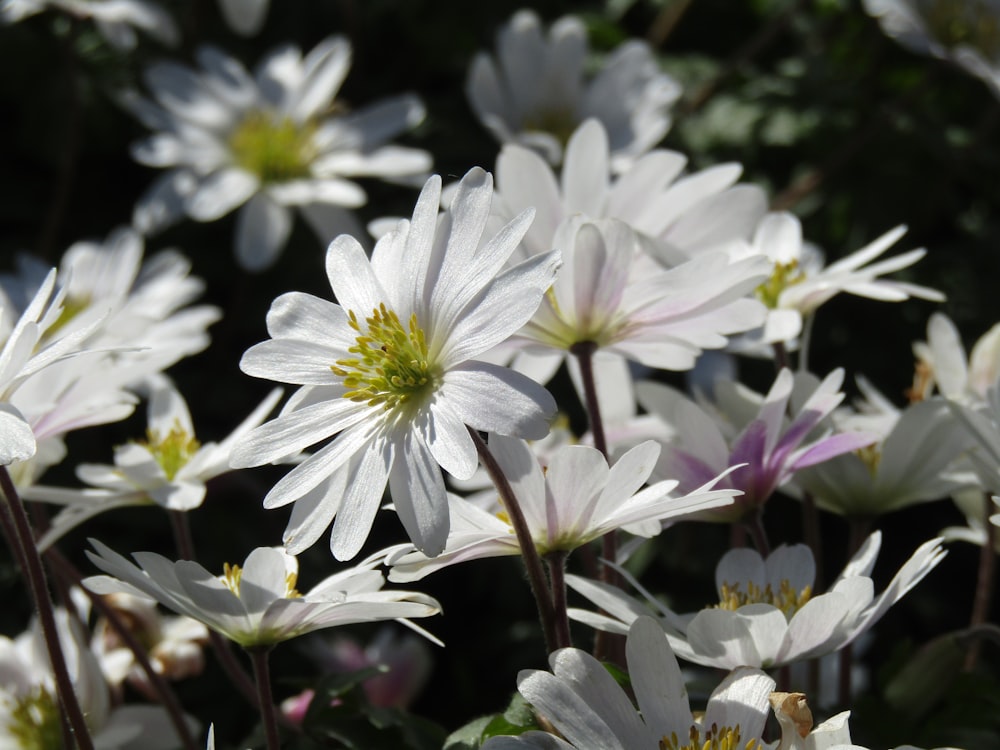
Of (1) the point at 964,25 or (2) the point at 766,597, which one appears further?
(1) the point at 964,25

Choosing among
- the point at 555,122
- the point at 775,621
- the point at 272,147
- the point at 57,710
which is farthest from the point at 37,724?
the point at 555,122

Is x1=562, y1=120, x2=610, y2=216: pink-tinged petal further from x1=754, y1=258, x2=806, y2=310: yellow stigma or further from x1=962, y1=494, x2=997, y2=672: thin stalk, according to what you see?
x1=962, y1=494, x2=997, y2=672: thin stalk

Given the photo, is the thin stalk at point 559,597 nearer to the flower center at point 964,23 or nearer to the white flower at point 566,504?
the white flower at point 566,504

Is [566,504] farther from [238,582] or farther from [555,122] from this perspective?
[555,122]

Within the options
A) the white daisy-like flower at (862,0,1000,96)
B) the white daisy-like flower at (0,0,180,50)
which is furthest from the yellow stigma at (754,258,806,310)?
the white daisy-like flower at (0,0,180,50)

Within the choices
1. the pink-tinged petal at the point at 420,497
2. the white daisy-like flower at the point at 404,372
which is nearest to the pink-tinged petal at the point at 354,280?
the white daisy-like flower at the point at 404,372

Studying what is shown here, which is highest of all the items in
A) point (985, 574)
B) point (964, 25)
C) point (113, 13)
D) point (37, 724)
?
point (113, 13)

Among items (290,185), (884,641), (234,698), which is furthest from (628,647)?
(290,185)
